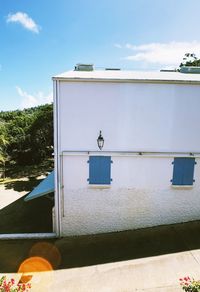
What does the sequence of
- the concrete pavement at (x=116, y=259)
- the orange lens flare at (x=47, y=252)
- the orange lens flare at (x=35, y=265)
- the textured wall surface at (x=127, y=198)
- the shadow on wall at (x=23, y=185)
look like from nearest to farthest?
the concrete pavement at (x=116, y=259), the orange lens flare at (x=35, y=265), the orange lens flare at (x=47, y=252), the textured wall surface at (x=127, y=198), the shadow on wall at (x=23, y=185)

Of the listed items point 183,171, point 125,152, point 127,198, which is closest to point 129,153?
point 125,152

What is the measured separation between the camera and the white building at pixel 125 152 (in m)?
12.8

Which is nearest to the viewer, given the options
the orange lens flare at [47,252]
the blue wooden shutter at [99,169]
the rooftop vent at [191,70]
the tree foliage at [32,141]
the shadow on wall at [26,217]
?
the orange lens flare at [47,252]

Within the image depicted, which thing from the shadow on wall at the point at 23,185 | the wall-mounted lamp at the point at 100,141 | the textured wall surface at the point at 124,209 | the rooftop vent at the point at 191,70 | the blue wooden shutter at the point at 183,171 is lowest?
the shadow on wall at the point at 23,185

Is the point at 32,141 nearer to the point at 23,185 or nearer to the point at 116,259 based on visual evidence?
the point at 23,185

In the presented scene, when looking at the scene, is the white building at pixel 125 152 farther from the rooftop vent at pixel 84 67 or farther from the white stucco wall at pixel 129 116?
the rooftop vent at pixel 84 67

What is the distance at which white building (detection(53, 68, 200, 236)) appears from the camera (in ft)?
41.9

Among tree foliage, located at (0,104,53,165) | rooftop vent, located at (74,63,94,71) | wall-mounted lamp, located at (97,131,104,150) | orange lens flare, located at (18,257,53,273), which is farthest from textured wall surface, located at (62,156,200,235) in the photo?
tree foliage, located at (0,104,53,165)

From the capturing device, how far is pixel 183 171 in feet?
44.7

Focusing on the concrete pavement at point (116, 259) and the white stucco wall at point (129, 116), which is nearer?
the concrete pavement at point (116, 259)

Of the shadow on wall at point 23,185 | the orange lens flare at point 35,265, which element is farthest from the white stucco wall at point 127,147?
the shadow on wall at point 23,185

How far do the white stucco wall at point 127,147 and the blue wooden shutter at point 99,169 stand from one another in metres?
0.28

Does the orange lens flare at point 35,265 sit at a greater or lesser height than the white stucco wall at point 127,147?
lesser

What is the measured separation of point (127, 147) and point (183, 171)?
345 cm
